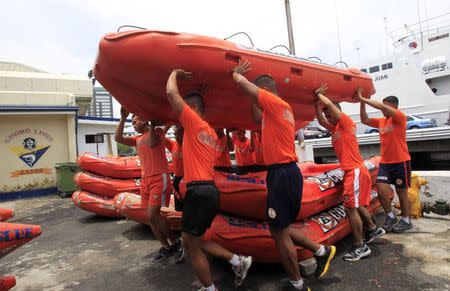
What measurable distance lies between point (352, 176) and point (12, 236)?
11.4 feet

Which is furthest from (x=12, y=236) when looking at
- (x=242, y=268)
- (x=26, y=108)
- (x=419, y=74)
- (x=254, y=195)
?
(x=419, y=74)

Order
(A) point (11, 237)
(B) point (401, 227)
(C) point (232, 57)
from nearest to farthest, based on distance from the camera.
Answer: (A) point (11, 237) → (C) point (232, 57) → (B) point (401, 227)

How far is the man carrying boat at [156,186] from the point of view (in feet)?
13.2

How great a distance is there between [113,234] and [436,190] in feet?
18.0

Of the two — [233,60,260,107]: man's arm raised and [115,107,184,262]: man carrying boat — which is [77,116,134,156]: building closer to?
[115,107,184,262]: man carrying boat

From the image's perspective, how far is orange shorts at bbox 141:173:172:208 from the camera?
406 cm

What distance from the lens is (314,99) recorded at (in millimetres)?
4051

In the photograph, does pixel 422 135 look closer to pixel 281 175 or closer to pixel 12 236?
pixel 281 175

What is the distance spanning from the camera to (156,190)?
4074 millimetres

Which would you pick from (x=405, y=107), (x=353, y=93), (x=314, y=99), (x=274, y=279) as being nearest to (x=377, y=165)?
(x=353, y=93)

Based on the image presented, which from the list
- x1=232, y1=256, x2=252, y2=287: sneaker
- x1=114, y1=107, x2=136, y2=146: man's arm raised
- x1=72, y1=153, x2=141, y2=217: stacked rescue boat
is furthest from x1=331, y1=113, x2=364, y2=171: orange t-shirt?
x1=72, y1=153, x2=141, y2=217: stacked rescue boat

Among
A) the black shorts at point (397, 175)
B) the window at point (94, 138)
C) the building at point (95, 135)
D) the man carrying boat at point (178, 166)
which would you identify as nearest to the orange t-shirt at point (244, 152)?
the man carrying boat at point (178, 166)

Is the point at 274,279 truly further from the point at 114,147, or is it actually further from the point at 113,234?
the point at 114,147

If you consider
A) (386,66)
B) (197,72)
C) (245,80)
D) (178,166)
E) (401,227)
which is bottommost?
(401,227)
